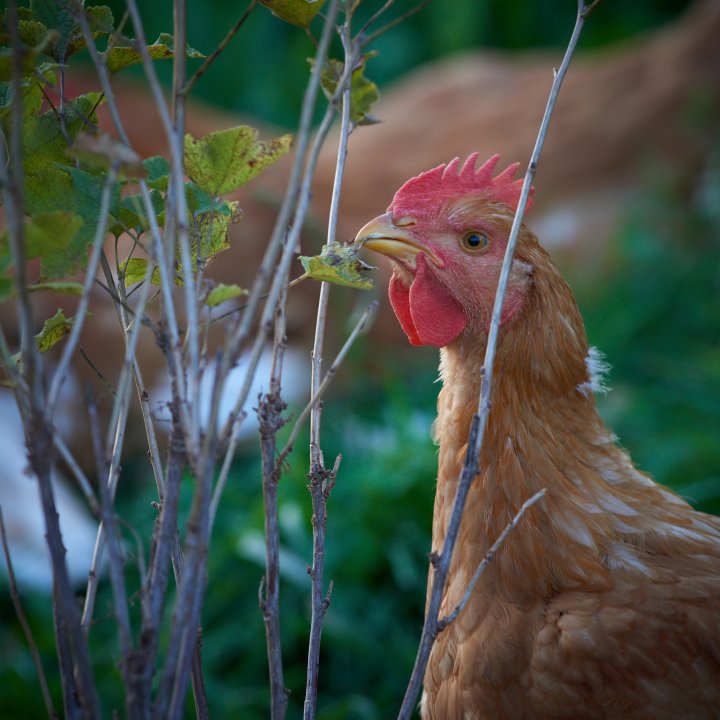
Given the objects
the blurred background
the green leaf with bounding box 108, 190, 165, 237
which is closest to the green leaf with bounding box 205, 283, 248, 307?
the green leaf with bounding box 108, 190, 165, 237

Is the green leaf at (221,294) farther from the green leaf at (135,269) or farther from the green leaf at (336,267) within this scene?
the green leaf at (135,269)

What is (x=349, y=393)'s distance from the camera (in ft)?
13.9

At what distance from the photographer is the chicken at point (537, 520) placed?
1.43 meters

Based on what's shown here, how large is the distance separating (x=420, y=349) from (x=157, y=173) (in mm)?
3395

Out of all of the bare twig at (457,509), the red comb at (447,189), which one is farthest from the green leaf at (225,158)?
the red comb at (447,189)

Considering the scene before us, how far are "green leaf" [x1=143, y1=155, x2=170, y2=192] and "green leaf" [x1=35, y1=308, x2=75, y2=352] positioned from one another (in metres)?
0.21

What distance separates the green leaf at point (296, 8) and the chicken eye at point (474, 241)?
22.3 inches

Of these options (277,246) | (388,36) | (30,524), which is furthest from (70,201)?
(388,36)

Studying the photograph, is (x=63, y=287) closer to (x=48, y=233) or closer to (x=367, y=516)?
(x=48, y=233)

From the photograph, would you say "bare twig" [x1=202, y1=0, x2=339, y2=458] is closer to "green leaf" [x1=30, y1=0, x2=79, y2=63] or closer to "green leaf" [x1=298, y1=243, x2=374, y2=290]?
"green leaf" [x1=298, y1=243, x2=374, y2=290]

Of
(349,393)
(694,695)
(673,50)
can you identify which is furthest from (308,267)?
(673,50)

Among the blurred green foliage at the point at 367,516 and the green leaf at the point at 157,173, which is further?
the blurred green foliage at the point at 367,516

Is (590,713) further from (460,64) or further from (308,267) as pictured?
(460,64)

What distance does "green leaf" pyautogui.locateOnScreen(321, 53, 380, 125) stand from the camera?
1299mm
